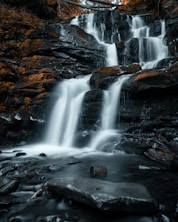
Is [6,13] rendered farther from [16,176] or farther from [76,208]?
[76,208]

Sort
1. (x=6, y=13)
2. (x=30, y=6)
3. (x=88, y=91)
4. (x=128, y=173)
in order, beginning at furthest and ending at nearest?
1. (x=30, y=6)
2. (x=6, y=13)
3. (x=88, y=91)
4. (x=128, y=173)

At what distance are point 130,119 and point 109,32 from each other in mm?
10138

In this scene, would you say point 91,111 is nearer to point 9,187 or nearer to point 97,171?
point 97,171

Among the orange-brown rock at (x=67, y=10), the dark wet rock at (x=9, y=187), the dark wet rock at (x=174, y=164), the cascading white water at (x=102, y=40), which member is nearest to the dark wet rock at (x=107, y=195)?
the dark wet rock at (x=9, y=187)

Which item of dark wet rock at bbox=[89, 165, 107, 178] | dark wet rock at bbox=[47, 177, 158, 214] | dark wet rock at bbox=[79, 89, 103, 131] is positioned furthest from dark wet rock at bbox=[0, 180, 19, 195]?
dark wet rock at bbox=[79, 89, 103, 131]

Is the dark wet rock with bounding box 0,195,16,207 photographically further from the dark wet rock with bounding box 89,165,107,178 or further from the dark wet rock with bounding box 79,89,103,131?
the dark wet rock with bounding box 79,89,103,131

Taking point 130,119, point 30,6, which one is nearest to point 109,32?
point 30,6

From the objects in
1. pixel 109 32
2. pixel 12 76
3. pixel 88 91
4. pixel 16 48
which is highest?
pixel 109 32

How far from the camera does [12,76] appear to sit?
1362 cm

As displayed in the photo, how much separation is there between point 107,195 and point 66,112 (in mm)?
7871

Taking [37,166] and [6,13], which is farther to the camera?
[6,13]

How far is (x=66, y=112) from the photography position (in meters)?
11.7

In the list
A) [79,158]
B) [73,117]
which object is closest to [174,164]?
[79,158]

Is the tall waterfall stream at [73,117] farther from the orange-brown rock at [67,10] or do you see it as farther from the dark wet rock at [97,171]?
the orange-brown rock at [67,10]
